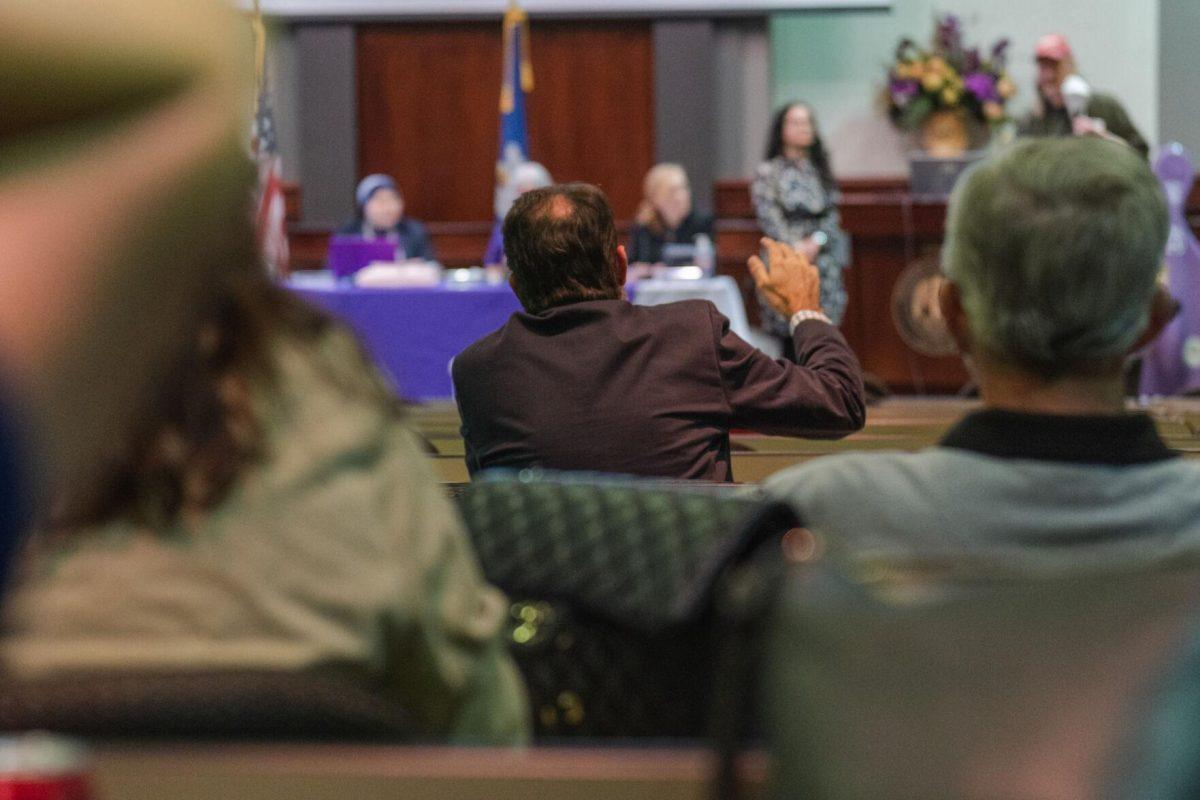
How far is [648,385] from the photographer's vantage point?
7.00 ft

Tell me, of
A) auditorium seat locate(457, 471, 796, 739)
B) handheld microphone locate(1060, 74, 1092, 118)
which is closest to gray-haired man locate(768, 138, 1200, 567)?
auditorium seat locate(457, 471, 796, 739)

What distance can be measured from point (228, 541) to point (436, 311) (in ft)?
16.9

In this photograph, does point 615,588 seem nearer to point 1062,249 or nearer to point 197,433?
point 197,433

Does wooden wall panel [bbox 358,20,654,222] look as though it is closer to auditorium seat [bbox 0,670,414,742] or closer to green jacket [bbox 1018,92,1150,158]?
green jacket [bbox 1018,92,1150,158]

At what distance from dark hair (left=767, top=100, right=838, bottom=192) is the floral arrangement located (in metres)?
1.53

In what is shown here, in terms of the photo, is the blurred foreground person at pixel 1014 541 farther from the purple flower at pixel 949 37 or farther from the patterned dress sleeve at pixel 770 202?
the purple flower at pixel 949 37

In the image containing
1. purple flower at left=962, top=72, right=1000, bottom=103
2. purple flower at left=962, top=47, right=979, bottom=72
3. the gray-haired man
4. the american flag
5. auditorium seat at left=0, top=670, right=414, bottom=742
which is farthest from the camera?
purple flower at left=962, top=47, right=979, bottom=72

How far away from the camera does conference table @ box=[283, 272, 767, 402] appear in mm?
5848

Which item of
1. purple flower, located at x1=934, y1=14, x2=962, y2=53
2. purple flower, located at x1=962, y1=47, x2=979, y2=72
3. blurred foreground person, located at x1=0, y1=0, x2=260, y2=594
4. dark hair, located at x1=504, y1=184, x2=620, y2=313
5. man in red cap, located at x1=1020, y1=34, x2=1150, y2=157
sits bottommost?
dark hair, located at x1=504, y1=184, x2=620, y2=313

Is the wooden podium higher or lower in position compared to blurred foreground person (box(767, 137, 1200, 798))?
lower

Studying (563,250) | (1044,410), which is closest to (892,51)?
(563,250)

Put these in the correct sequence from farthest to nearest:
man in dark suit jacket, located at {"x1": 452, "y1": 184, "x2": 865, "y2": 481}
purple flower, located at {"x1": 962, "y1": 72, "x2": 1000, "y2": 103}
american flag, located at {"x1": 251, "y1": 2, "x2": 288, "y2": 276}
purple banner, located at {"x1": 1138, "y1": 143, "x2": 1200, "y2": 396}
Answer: purple flower, located at {"x1": 962, "y1": 72, "x2": 1000, "y2": 103} < purple banner, located at {"x1": 1138, "y1": 143, "x2": 1200, "y2": 396} < american flag, located at {"x1": 251, "y1": 2, "x2": 288, "y2": 276} < man in dark suit jacket, located at {"x1": 452, "y1": 184, "x2": 865, "y2": 481}

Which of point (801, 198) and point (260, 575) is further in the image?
point (801, 198)

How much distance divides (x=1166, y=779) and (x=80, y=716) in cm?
49
